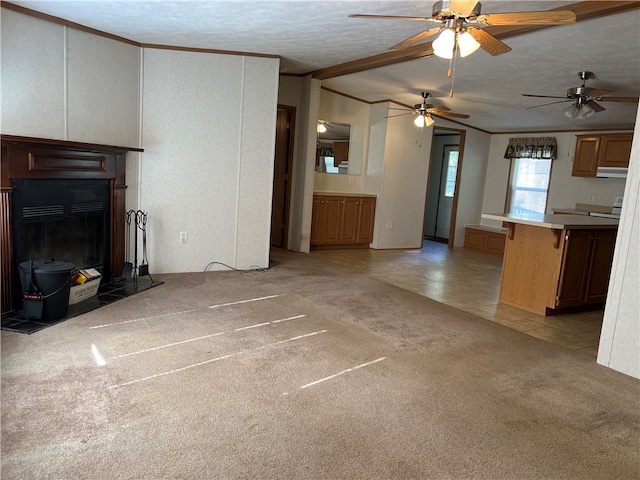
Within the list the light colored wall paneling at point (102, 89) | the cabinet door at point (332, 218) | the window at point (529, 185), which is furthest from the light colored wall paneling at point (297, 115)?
the window at point (529, 185)

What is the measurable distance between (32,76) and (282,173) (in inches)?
142

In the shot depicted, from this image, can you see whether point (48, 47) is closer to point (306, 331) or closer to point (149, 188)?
point (149, 188)

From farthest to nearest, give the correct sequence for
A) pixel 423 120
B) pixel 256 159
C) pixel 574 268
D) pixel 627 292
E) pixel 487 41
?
pixel 423 120, pixel 256 159, pixel 574 268, pixel 627 292, pixel 487 41

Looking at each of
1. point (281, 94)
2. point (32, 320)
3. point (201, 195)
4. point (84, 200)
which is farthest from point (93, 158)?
point (281, 94)

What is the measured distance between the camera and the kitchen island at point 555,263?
4348mm

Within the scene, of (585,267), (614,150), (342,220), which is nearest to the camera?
(585,267)

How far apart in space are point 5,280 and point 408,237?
6.00m

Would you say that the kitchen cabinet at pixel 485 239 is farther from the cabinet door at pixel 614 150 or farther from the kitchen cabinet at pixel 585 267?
the kitchen cabinet at pixel 585 267

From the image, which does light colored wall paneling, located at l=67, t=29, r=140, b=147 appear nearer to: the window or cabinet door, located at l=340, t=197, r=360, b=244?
cabinet door, located at l=340, t=197, r=360, b=244

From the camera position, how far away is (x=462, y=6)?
8.26 ft

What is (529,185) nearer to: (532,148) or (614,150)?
(532,148)

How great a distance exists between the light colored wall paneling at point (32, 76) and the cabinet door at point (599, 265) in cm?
510

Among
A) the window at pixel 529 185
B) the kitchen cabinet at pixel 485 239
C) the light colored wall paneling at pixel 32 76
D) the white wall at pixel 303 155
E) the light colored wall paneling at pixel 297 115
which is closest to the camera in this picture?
the light colored wall paneling at pixel 32 76

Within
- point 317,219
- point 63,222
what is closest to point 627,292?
point 63,222
